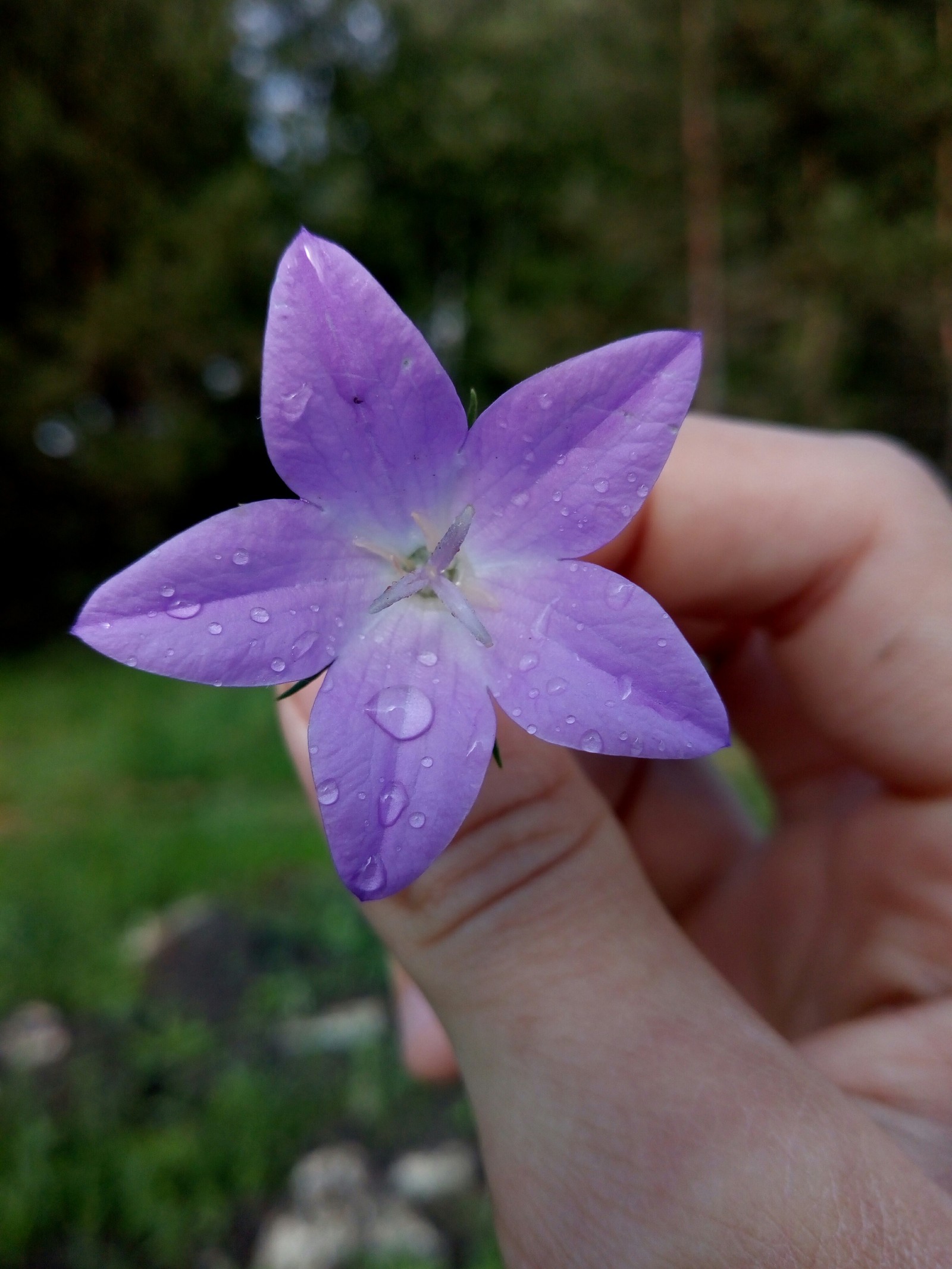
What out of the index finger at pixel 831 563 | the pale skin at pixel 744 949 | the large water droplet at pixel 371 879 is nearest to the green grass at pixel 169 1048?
the pale skin at pixel 744 949

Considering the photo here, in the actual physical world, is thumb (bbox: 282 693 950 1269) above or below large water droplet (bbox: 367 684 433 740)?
below

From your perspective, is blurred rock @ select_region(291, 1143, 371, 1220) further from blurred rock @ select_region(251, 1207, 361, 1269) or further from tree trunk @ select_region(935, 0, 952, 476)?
tree trunk @ select_region(935, 0, 952, 476)

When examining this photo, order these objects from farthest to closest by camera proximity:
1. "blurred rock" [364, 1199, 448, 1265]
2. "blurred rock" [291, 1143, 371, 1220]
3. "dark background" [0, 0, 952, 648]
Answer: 1. "dark background" [0, 0, 952, 648]
2. "blurred rock" [291, 1143, 371, 1220]
3. "blurred rock" [364, 1199, 448, 1265]

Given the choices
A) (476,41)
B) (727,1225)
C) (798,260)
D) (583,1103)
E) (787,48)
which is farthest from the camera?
(476,41)

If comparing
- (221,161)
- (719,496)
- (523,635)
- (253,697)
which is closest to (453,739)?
(523,635)

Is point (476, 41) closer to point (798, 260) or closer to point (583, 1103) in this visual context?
point (798, 260)

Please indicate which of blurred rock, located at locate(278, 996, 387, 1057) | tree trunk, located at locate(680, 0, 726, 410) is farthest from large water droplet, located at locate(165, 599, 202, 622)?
tree trunk, located at locate(680, 0, 726, 410)
